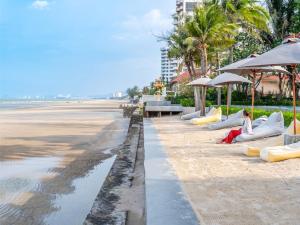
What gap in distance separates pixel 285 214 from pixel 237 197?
36.3 inches

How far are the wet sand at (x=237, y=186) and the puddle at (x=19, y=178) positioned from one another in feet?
8.74

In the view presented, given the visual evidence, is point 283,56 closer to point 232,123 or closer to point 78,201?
point 78,201

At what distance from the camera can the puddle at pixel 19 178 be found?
7070 mm

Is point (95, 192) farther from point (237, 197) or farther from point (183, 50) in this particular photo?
point (183, 50)

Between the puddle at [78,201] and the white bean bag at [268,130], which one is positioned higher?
the white bean bag at [268,130]

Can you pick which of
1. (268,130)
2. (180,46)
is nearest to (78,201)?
(268,130)

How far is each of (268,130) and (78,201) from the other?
260 inches

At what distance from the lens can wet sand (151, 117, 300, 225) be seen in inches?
190

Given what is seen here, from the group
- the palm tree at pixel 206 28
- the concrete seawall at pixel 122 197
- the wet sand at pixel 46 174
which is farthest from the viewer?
the palm tree at pixel 206 28

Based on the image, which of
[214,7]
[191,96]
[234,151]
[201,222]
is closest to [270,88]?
[191,96]

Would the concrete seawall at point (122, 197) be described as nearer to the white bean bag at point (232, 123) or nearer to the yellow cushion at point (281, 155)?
the yellow cushion at point (281, 155)

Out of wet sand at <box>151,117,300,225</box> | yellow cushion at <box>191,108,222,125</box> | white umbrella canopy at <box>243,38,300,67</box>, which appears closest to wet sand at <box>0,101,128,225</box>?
wet sand at <box>151,117,300,225</box>

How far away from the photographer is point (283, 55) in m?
8.80

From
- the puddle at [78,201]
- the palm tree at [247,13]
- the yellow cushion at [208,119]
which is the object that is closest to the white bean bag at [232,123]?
the yellow cushion at [208,119]
